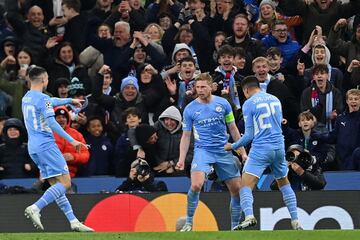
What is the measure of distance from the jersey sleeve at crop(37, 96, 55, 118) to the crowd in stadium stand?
2715 mm

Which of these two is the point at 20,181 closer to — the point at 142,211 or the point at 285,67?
the point at 142,211

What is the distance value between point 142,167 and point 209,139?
7.28 ft

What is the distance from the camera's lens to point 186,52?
21.9 metres

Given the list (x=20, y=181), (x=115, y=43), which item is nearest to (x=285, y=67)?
(x=115, y=43)

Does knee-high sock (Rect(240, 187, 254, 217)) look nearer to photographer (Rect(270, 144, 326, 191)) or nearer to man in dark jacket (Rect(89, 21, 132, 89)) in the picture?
photographer (Rect(270, 144, 326, 191))

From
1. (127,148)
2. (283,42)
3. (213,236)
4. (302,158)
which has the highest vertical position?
(283,42)

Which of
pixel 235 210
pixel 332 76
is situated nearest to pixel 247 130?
pixel 235 210

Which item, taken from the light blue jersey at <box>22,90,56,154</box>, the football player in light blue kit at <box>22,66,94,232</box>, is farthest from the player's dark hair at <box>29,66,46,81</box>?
the light blue jersey at <box>22,90,56,154</box>

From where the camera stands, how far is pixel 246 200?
16906 millimetres

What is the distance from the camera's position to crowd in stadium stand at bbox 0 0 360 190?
20469 mm

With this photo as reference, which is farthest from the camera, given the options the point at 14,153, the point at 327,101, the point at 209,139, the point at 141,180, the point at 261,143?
the point at 14,153

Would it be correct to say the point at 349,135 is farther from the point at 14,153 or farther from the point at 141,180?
the point at 14,153

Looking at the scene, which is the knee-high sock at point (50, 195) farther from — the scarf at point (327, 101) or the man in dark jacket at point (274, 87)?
the scarf at point (327, 101)

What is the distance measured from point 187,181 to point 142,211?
53.2 inches
